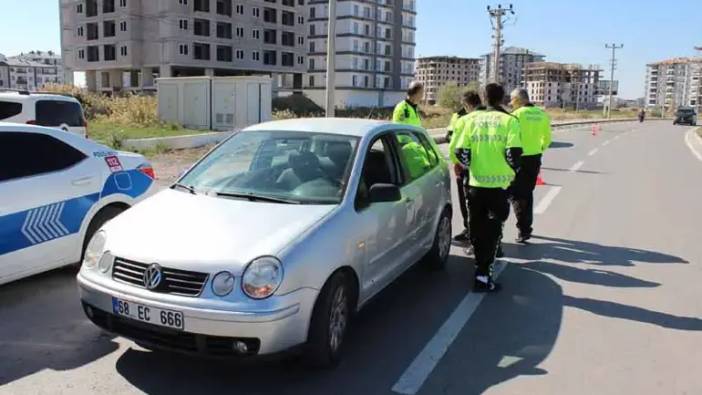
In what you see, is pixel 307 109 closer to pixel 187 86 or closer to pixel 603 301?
pixel 187 86

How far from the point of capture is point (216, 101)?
26016 mm

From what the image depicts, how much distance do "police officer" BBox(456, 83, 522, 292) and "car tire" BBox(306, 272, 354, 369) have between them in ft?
Answer: 6.51

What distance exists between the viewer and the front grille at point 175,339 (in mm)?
3650

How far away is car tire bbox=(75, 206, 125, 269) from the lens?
6.09 meters

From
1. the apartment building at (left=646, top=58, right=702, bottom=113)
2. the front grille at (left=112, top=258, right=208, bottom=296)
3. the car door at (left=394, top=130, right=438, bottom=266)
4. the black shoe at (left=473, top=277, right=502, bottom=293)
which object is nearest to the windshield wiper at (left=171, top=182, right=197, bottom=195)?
the front grille at (left=112, top=258, right=208, bottom=296)

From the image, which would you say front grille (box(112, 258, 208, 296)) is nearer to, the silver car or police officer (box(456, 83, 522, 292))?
the silver car

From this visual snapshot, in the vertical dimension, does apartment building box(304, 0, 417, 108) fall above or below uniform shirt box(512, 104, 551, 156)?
above

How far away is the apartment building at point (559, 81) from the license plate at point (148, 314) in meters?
152

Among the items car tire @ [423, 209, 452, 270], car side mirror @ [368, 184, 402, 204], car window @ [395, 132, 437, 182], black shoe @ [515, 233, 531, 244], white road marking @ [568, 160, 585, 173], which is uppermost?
car window @ [395, 132, 437, 182]

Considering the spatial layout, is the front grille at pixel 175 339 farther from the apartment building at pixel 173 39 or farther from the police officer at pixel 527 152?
the apartment building at pixel 173 39

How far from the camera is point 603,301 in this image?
5.81 metres

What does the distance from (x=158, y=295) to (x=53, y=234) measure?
97.4 inches

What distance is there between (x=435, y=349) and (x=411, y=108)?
4105 mm

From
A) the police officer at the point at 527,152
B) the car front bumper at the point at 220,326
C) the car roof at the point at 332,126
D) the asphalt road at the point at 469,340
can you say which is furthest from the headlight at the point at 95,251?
the police officer at the point at 527,152
